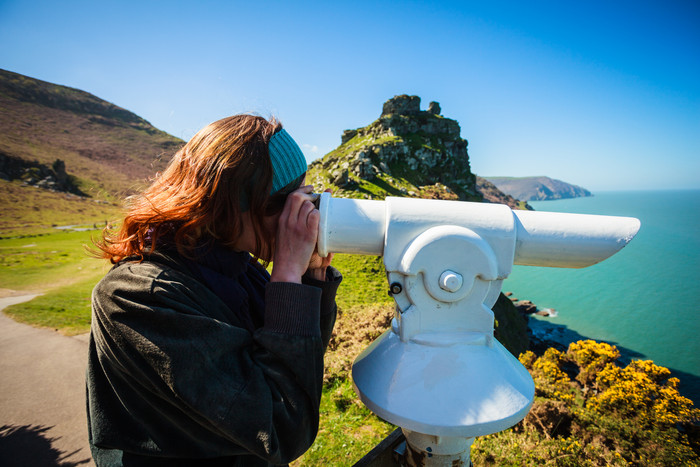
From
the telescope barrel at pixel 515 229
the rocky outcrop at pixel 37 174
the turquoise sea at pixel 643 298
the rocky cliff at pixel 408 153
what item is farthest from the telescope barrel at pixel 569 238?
the rocky outcrop at pixel 37 174

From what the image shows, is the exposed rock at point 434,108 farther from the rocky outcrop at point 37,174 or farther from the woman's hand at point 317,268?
the woman's hand at point 317,268

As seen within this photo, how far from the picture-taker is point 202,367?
28.8 inches

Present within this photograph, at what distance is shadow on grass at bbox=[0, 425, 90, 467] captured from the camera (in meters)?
3.83

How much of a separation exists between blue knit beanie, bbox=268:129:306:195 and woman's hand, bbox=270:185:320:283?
0.08 m

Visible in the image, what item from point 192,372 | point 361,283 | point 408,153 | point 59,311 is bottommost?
point 59,311

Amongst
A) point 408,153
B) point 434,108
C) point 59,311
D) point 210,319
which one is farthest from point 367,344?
point 434,108

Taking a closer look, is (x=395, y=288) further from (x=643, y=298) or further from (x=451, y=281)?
(x=643, y=298)

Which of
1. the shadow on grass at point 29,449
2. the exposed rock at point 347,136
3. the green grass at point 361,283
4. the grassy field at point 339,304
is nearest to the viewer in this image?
the grassy field at point 339,304

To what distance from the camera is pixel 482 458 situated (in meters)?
2.21

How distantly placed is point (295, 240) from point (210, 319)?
0.31 meters

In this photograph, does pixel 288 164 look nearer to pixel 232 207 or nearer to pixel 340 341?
pixel 232 207

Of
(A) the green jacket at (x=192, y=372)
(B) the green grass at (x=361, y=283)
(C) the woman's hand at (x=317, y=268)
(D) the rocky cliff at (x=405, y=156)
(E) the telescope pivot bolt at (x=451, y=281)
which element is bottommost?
(B) the green grass at (x=361, y=283)

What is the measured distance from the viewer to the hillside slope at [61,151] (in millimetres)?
34081

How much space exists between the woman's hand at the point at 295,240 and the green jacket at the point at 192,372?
0.06m
